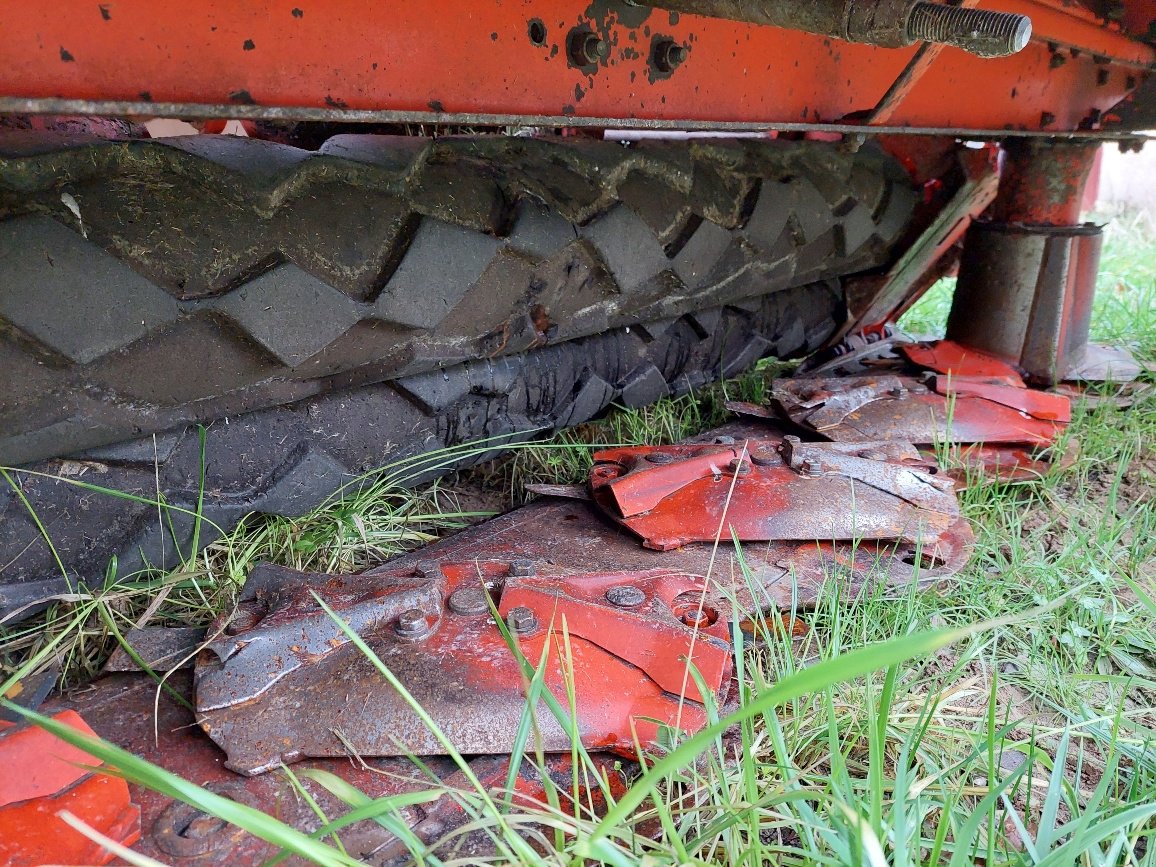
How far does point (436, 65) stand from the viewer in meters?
0.95

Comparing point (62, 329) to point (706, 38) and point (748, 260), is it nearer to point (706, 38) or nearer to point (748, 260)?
point (706, 38)

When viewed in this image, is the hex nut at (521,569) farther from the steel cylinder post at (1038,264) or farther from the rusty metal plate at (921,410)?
the steel cylinder post at (1038,264)

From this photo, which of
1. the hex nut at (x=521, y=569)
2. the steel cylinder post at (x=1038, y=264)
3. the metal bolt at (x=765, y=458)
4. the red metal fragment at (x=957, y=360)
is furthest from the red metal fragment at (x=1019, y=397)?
the hex nut at (x=521, y=569)

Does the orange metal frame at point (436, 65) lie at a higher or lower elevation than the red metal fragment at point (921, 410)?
higher

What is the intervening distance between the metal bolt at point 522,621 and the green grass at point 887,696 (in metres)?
0.13

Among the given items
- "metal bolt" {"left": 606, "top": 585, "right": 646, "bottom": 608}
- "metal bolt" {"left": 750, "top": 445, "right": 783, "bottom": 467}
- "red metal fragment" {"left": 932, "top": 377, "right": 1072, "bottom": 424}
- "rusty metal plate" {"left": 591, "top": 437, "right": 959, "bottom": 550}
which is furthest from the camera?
"red metal fragment" {"left": 932, "top": 377, "right": 1072, "bottom": 424}

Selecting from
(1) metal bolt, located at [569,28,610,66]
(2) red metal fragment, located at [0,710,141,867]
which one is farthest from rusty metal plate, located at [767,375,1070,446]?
(2) red metal fragment, located at [0,710,141,867]

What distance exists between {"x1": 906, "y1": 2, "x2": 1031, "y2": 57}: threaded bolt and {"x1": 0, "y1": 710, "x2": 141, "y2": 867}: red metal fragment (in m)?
1.10

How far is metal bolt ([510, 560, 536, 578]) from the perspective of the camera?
3.76 ft

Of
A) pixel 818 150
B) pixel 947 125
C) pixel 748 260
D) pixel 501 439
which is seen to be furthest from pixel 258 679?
pixel 818 150

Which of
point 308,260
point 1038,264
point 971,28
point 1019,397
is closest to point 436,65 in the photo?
point 308,260

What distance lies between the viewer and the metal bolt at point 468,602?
106 cm

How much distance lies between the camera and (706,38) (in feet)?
4.01

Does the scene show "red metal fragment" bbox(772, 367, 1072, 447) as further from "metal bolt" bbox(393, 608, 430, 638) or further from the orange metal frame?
"metal bolt" bbox(393, 608, 430, 638)
